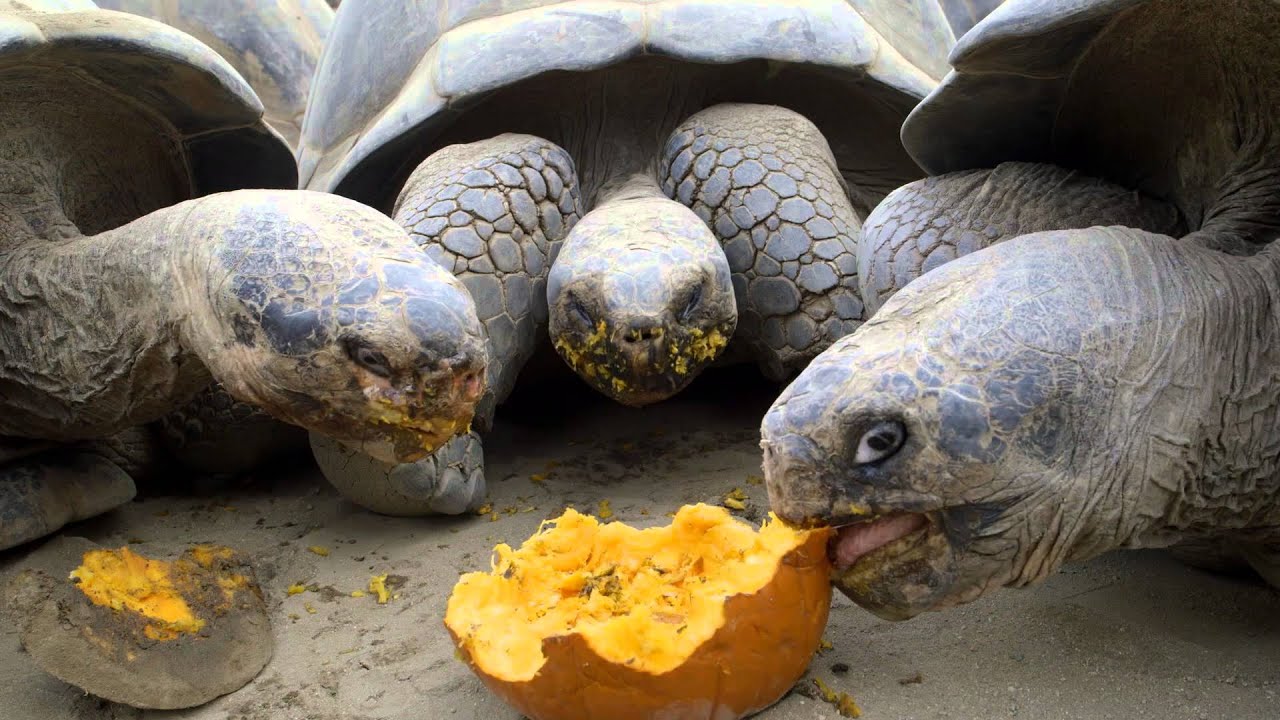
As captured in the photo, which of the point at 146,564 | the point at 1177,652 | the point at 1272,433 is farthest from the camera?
the point at 146,564

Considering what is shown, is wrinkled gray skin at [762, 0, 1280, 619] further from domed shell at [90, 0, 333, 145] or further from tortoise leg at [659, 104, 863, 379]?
domed shell at [90, 0, 333, 145]

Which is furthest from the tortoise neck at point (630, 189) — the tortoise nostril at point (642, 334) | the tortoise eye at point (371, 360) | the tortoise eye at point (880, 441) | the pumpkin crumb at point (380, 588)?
the tortoise eye at point (880, 441)

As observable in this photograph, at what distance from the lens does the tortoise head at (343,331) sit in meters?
1.81

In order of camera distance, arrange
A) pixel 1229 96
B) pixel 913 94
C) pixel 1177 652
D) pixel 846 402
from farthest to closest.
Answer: pixel 913 94 < pixel 1229 96 < pixel 1177 652 < pixel 846 402

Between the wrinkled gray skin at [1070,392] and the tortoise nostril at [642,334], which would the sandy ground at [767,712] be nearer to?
the wrinkled gray skin at [1070,392]

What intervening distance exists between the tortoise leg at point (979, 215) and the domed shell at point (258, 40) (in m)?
3.83

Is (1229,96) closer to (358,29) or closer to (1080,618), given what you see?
(1080,618)

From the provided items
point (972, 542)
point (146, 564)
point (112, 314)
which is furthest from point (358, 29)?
point (972, 542)

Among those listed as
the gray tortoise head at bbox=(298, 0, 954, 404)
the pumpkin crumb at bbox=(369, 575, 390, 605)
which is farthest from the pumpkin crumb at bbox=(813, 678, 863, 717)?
the gray tortoise head at bbox=(298, 0, 954, 404)

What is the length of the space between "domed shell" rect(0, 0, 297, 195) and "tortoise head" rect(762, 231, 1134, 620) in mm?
1838

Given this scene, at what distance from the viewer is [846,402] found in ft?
4.73

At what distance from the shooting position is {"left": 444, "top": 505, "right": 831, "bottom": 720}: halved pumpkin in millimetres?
1639

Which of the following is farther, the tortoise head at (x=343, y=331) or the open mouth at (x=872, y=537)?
the tortoise head at (x=343, y=331)

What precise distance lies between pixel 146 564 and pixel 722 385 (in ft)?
6.47
